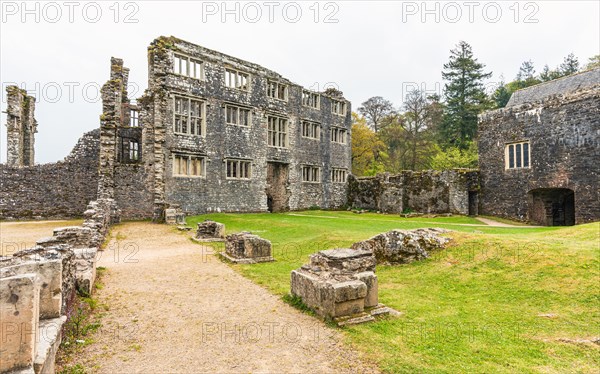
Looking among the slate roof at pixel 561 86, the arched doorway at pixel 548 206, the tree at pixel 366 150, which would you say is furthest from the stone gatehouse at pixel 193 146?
the slate roof at pixel 561 86

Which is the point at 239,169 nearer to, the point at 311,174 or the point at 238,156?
the point at 238,156

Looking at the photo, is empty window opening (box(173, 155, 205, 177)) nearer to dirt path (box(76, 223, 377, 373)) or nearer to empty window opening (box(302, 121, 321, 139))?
empty window opening (box(302, 121, 321, 139))

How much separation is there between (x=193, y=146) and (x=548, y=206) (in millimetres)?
23701

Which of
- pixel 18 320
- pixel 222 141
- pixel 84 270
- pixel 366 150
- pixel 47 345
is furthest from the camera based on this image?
pixel 366 150

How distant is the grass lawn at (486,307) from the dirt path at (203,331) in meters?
0.59

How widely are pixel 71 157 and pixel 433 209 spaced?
26.2 metres

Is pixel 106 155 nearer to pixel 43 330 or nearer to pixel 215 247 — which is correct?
pixel 215 247

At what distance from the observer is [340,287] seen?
229 inches

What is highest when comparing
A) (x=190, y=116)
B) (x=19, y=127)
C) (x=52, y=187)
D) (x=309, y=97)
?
(x=309, y=97)

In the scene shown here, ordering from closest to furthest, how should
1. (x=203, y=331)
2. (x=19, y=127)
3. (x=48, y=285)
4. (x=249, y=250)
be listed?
(x=48, y=285) → (x=203, y=331) → (x=249, y=250) → (x=19, y=127)

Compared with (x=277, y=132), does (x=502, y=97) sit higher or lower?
higher

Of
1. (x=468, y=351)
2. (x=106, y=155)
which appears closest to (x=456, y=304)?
(x=468, y=351)

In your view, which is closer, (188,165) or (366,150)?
(188,165)

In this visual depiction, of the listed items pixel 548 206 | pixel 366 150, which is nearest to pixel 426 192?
pixel 548 206
